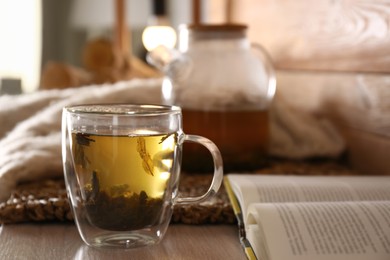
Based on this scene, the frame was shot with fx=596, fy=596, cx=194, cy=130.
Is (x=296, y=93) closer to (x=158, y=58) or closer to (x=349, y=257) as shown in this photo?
(x=158, y=58)

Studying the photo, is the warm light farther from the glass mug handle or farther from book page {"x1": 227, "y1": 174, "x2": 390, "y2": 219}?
the glass mug handle

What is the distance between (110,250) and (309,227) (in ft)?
0.64

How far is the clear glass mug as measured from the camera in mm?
583

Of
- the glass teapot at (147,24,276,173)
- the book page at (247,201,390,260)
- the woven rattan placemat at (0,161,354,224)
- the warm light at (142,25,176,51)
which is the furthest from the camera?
the warm light at (142,25,176,51)

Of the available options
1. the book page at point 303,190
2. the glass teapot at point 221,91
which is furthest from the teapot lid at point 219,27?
the book page at point 303,190

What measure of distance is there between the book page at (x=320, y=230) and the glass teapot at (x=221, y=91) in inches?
13.4

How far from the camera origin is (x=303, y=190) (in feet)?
2.39

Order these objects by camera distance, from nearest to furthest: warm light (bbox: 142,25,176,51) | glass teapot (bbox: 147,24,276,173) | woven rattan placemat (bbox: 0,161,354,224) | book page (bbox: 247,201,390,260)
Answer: book page (bbox: 247,201,390,260) < woven rattan placemat (bbox: 0,161,354,224) < glass teapot (bbox: 147,24,276,173) < warm light (bbox: 142,25,176,51)

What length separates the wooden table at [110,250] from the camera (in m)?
0.57

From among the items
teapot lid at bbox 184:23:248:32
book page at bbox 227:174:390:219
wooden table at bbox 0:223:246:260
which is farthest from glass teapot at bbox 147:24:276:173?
wooden table at bbox 0:223:246:260

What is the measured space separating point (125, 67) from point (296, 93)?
56 centimetres

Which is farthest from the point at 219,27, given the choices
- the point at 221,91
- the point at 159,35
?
the point at 159,35

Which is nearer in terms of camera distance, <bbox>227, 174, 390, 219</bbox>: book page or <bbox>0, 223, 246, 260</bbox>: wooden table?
<bbox>0, 223, 246, 260</bbox>: wooden table

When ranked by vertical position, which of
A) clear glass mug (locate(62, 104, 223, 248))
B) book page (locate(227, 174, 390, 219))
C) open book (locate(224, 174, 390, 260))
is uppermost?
clear glass mug (locate(62, 104, 223, 248))
